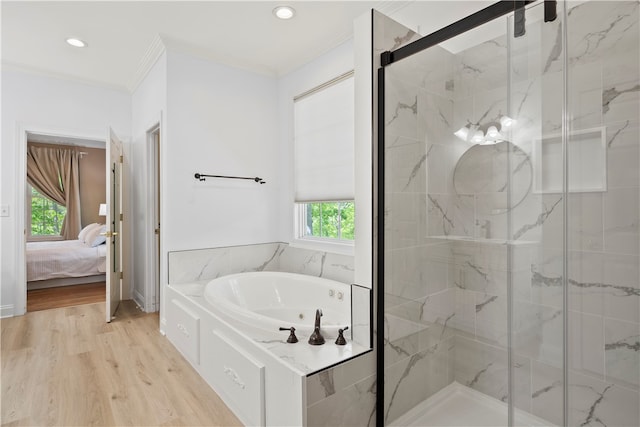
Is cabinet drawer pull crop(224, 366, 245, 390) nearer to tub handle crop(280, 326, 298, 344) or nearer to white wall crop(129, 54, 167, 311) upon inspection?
tub handle crop(280, 326, 298, 344)

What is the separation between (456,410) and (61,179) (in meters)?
8.03

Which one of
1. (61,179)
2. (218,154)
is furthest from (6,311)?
(61,179)

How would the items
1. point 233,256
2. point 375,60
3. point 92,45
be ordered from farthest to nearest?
point 233,256, point 92,45, point 375,60

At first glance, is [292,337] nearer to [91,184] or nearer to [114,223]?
[114,223]

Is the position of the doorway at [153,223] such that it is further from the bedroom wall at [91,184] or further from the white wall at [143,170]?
the bedroom wall at [91,184]

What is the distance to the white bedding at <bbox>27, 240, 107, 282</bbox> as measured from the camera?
4863 millimetres

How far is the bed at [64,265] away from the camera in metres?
4.88

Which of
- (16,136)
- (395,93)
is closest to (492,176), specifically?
(395,93)

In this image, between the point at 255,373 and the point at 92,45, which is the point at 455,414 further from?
the point at 92,45

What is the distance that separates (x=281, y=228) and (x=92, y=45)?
234 cm

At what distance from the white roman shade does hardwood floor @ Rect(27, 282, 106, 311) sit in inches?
121

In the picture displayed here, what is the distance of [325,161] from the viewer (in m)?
3.12

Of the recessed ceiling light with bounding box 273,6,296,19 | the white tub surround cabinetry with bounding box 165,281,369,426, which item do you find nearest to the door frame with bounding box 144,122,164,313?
the white tub surround cabinetry with bounding box 165,281,369,426

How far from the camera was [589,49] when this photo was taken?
123cm
